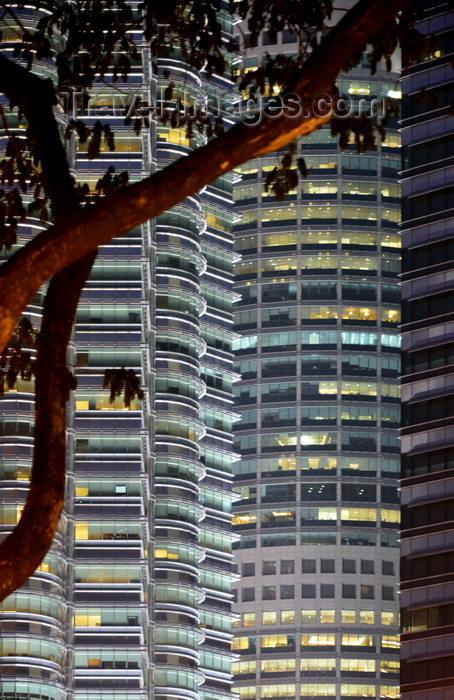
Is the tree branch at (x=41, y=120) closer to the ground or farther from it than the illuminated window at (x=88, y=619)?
closer to the ground

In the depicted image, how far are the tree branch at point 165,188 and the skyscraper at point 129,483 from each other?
4552 inches

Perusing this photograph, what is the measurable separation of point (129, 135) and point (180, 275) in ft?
83.9

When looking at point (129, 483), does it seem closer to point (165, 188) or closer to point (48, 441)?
point (48, 441)

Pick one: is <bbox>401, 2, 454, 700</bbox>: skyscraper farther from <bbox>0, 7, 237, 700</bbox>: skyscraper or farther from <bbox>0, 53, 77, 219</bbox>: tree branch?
<bbox>0, 53, 77, 219</bbox>: tree branch

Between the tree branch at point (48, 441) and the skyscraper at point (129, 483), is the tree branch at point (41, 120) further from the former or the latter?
the skyscraper at point (129, 483)

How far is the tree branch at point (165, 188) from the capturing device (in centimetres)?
1366

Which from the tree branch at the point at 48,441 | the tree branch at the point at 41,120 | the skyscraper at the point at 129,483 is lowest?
the tree branch at the point at 48,441

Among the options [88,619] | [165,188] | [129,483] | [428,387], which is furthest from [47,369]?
[129,483]

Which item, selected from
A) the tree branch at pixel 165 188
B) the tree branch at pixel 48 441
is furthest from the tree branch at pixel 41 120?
the tree branch at pixel 165 188

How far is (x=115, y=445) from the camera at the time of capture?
158500 millimetres

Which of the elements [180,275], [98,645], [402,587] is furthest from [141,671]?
[180,275]

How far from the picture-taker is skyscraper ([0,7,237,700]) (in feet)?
489

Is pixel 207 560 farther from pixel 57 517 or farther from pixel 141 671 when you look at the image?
pixel 57 517

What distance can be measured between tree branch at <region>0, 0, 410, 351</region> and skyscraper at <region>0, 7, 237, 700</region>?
4552 inches
